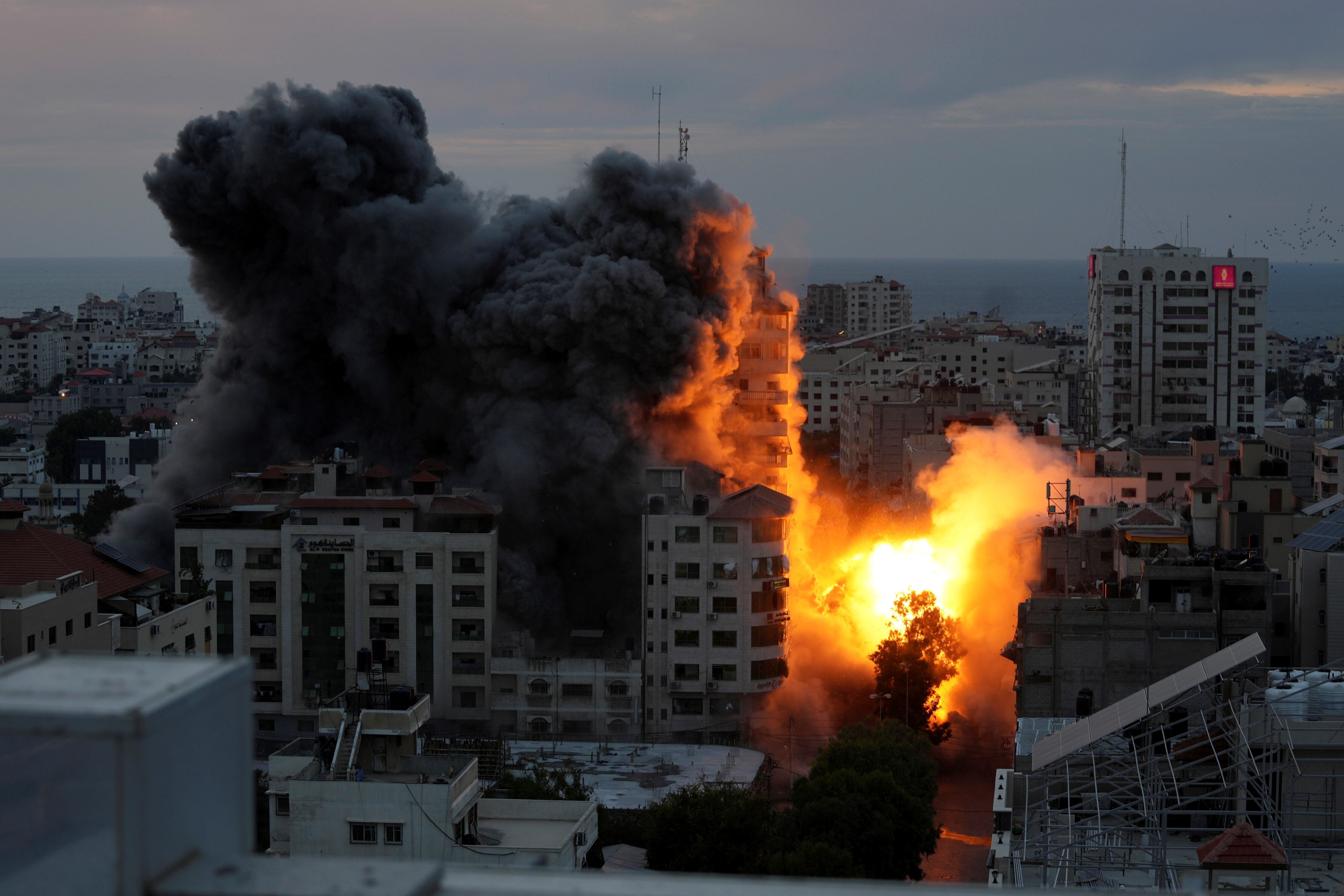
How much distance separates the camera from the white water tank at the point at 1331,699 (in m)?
21.2

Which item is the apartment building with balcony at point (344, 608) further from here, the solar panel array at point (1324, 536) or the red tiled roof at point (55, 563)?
the solar panel array at point (1324, 536)

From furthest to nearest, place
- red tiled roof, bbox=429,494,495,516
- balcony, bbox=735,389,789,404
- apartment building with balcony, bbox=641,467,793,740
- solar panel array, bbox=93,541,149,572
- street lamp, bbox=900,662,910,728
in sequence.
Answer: balcony, bbox=735,389,789,404 < red tiled roof, bbox=429,494,495,516 < apartment building with balcony, bbox=641,467,793,740 < street lamp, bbox=900,662,910,728 < solar panel array, bbox=93,541,149,572

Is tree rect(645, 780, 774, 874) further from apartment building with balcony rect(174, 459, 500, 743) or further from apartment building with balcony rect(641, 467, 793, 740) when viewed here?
apartment building with balcony rect(174, 459, 500, 743)

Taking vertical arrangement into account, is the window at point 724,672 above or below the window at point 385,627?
below

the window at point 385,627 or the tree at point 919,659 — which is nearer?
the tree at point 919,659

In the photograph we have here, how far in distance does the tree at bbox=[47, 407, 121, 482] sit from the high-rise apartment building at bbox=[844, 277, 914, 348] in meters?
91.6

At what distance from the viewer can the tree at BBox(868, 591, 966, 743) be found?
3559 centimetres

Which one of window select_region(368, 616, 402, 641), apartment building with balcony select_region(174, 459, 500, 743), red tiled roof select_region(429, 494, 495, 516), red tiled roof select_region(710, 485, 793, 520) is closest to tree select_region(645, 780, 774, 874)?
red tiled roof select_region(710, 485, 793, 520)

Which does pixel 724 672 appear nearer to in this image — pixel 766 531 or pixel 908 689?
pixel 766 531

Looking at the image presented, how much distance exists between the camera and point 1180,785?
19766 mm

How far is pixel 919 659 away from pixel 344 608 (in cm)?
1301

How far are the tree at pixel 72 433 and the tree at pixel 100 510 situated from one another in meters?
15.3

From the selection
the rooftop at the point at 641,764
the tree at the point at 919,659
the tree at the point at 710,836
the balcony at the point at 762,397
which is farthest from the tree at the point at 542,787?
the balcony at the point at 762,397

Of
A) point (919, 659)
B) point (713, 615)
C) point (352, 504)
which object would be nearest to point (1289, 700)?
point (919, 659)
